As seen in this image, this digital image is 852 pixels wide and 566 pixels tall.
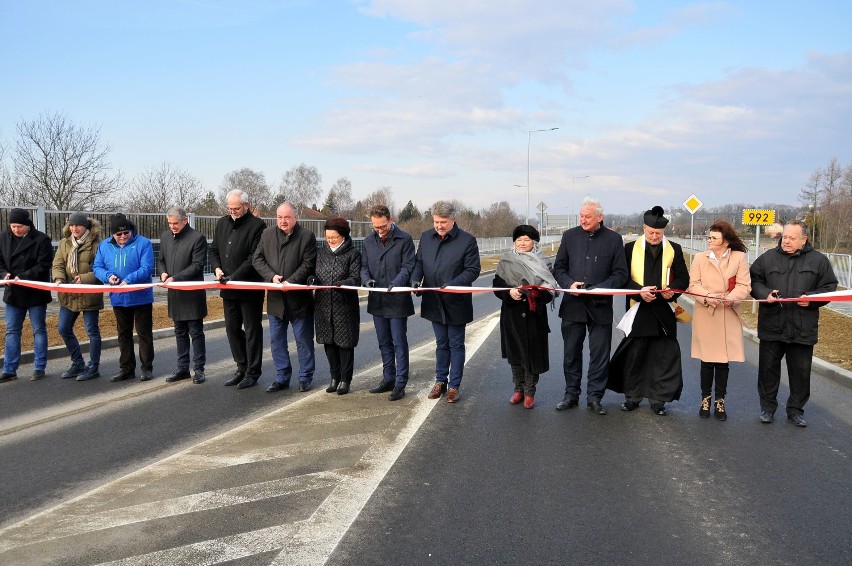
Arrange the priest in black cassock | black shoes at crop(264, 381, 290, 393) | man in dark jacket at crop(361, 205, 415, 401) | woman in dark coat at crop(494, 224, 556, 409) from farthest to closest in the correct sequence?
black shoes at crop(264, 381, 290, 393)
man in dark jacket at crop(361, 205, 415, 401)
woman in dark coat at crop(494, 224, 556, 409)
the priest in black cassock

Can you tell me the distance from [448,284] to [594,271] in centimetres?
→ 156

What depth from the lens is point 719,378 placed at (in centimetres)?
717

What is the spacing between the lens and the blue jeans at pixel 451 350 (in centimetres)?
773

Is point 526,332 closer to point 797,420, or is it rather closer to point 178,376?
point 797,420

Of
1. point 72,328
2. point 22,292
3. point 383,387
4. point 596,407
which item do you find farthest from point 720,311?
point 22,292

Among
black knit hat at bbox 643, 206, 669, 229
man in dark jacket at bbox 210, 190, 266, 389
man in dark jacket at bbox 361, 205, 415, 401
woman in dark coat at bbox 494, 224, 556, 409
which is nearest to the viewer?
black knit hat at bbox 643, 206, 669, 229

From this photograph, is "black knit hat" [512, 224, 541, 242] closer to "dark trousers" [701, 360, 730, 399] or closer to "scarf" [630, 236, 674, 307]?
"scarf" [630, 236, 674, 307]

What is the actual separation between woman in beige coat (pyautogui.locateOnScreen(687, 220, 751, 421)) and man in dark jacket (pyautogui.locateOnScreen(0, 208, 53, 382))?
7738mm

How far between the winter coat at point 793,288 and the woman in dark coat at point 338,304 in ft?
13.9

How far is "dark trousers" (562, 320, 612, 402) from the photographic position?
24.2 ft

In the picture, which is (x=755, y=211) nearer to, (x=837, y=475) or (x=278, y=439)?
(x=837, y=475)

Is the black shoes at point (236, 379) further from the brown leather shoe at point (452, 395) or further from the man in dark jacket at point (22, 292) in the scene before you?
the brown leather shoe at point (452, 395)

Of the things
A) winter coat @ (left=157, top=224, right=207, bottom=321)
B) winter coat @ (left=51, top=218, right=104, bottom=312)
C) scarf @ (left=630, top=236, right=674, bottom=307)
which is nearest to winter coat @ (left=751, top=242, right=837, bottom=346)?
scarf @ (left=630, top=236, right=674, bottom=307)

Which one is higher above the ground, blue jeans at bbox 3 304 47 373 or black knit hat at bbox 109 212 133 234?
black knit hat at bbox 109 212 133 234
